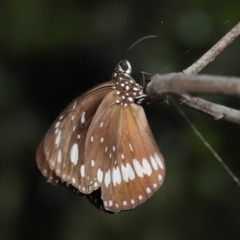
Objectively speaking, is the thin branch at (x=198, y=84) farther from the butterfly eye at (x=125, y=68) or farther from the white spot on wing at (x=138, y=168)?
the butterfly eye at (x=125, y=68)

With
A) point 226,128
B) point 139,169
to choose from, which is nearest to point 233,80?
point 139,169

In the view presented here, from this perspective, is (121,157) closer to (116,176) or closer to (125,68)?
(116,176)

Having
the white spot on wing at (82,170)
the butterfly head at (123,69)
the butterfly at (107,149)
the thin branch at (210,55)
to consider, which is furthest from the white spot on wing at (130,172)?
the thin branch at (210,55)

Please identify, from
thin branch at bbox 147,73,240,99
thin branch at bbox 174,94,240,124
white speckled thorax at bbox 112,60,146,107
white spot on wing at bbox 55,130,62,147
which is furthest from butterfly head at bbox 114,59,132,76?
thin branch at bbox 147,73,240,99

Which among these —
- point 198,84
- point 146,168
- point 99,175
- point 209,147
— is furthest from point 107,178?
point 198,84

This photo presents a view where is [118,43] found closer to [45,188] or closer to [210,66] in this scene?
[210,66]

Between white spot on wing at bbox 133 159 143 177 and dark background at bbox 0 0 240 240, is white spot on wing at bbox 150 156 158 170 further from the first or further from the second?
dark background at bbox 0 0 240 240
